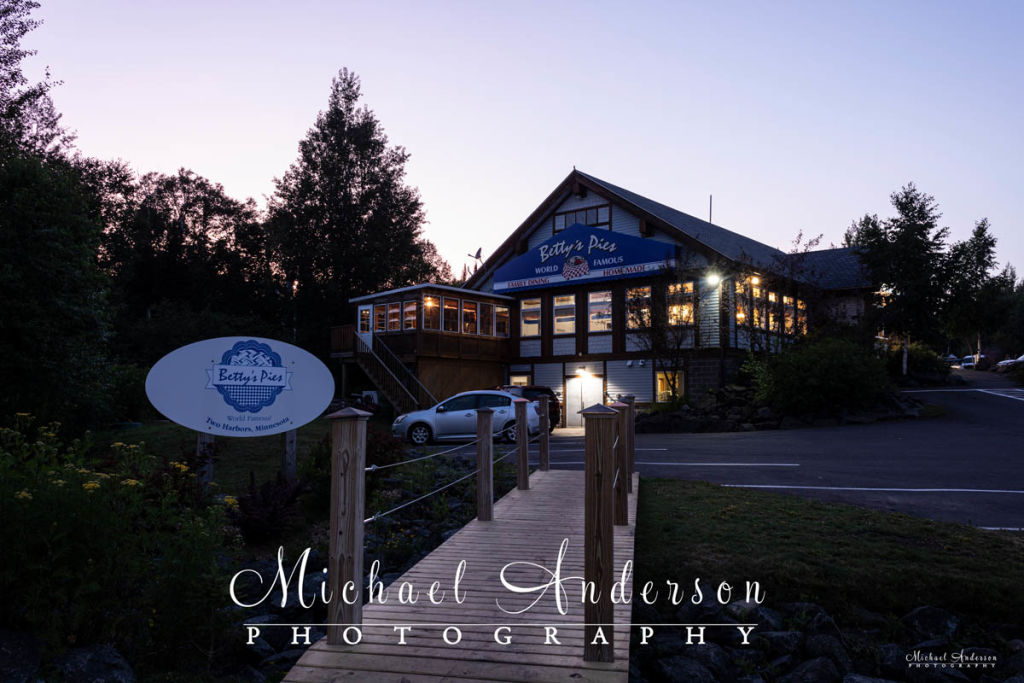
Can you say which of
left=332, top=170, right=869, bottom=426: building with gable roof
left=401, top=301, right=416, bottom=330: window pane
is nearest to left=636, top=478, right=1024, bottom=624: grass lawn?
left=332, top=170, right=869, bottom=426: building with gable roof

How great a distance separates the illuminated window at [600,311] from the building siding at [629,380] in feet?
4.95

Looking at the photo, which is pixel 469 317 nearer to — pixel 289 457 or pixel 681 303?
pixel 681 303

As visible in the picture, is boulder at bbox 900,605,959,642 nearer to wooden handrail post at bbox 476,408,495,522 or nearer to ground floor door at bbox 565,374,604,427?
wooden handrail post at bbox 476,408,495,522

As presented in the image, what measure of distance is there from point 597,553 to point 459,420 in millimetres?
14419

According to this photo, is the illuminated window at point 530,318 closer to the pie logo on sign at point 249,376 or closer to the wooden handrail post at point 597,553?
the pie logo on sign at point 249,376

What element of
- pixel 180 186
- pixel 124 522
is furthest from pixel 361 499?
pixel 180 186

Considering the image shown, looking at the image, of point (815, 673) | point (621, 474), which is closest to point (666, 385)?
point (621, 474)

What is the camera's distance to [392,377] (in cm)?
2620

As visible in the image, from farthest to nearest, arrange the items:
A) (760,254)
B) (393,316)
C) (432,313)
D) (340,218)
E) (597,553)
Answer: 1. (340,218)
2. (760,254)
3. (393,316)
4. (432,313)
5. (597,553)

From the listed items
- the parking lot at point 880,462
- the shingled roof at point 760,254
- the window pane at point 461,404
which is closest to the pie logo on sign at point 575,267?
the shingled roof at point 760,254

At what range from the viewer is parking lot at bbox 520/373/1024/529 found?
9555mm

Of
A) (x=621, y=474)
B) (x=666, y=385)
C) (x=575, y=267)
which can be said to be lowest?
(x=621, y=474)

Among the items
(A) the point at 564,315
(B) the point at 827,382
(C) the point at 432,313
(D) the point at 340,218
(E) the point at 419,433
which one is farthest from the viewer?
(D) the point at 340,218

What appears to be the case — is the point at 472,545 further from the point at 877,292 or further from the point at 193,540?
the point at 877,292
